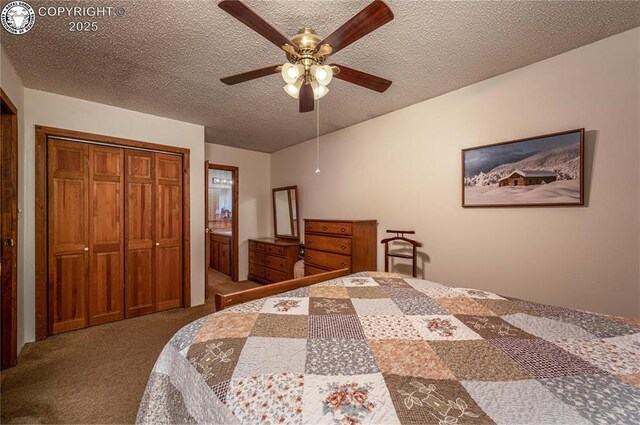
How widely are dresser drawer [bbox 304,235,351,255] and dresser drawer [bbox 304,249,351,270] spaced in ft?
0.19

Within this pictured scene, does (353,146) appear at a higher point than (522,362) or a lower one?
higher

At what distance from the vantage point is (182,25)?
1.69 m

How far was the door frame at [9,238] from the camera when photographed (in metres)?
2.12

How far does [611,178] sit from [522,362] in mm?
1795

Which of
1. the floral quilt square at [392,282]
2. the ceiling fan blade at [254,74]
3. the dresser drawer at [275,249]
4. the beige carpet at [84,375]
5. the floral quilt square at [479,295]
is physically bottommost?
the beige carpet at [84,375]

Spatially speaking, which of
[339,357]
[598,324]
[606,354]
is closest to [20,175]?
[339,357]

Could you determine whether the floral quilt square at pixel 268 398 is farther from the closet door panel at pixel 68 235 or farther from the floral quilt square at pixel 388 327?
the closet door panel at pixel 68 235

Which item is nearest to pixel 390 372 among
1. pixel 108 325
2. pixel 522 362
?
pixel 522 362

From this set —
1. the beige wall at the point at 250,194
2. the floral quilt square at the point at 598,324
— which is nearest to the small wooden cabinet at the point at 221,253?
the beige wall at the point at 250,194

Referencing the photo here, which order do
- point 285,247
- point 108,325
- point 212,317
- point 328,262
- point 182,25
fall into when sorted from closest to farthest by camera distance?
1. point 212,317
2. point 182,25
3. point 108,325
4. point 328,262
5. point 285,247

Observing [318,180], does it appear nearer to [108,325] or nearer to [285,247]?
[285,247]

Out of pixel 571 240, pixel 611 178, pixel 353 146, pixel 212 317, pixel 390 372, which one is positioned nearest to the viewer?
pixel 390 372

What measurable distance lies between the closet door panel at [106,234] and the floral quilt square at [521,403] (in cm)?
366

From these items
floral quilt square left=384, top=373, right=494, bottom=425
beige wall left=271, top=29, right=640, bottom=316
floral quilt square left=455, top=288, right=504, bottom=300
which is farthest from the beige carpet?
beige wall left=271, top=29, right=640, bottom=316
